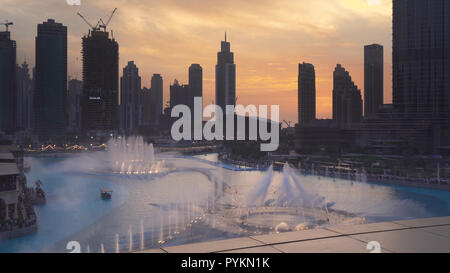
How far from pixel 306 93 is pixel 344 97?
763 centimetres

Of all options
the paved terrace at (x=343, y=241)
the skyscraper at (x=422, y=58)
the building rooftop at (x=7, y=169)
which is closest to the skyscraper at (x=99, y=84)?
the skyscraper at (x=422, y=58)

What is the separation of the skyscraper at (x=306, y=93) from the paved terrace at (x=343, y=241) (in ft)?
287

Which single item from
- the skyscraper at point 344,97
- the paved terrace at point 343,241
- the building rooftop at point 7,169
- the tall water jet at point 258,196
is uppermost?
the skyscraper at point 344,97

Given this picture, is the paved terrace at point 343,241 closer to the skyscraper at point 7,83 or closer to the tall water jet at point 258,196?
the tall water jet at point 258,196

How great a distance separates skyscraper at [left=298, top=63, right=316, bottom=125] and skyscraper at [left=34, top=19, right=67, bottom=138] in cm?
5156

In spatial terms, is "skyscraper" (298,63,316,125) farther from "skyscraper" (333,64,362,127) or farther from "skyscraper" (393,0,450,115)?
"skyscraper" (393,0,450,115)

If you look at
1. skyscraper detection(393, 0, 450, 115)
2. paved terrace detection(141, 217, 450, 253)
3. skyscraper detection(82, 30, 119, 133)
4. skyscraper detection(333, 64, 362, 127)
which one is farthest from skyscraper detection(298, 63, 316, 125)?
paved terrace detection(141, 217, 450, 253)

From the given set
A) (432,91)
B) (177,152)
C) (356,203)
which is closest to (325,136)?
(432,91)

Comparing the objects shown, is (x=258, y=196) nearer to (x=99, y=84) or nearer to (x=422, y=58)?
(x=422, y=58)

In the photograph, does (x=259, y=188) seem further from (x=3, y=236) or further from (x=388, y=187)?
(x=3, y=236)

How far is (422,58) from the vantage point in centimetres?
6059

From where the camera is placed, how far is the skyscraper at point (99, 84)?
104688 mm

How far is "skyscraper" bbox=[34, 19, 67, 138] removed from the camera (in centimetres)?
9612
